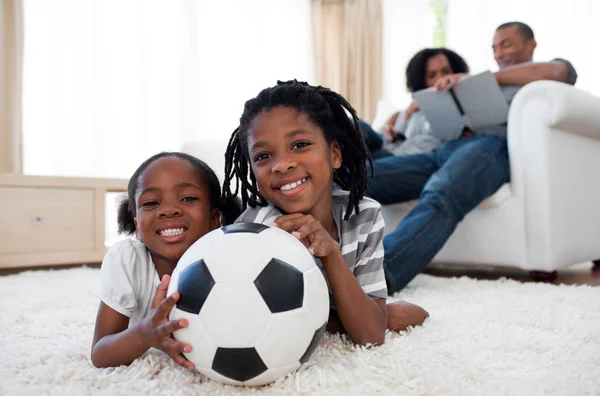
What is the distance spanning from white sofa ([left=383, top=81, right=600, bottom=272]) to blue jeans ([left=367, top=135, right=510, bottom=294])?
0.29 feet

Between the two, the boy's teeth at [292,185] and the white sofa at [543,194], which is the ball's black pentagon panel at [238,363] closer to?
the boy's teeth at [292,185]

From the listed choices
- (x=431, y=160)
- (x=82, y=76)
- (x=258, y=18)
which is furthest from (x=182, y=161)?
(x=258, y=18)

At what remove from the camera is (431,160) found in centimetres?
205

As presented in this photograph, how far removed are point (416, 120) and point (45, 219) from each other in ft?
6.18

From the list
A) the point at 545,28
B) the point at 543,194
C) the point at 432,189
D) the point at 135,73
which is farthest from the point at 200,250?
the point at 545,28

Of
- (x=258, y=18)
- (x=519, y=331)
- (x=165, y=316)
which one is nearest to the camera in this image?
(x=165, y=316)

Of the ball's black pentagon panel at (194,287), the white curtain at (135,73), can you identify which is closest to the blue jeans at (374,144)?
the ball's black pentagon panel at (194,287)

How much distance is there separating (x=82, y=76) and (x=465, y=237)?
9.00ft

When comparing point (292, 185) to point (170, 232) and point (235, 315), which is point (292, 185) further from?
point (235, 315)

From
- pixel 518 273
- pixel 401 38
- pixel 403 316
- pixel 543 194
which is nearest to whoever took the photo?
pixel 403 316

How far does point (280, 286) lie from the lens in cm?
72

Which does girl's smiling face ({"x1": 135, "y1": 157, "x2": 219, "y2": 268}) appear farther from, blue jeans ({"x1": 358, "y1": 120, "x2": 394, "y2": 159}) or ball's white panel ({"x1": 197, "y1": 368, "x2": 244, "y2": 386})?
blue jeans ({"x1": 358, "y1": 120, "x2": 394, "y2": 159})

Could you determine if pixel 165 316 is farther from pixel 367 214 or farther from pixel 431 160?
pixel 431 160

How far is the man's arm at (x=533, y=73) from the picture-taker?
1.99 m
